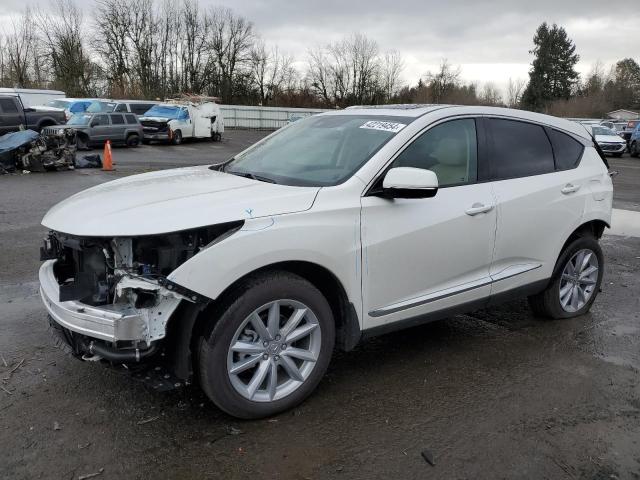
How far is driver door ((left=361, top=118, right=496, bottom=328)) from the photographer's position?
346 cm

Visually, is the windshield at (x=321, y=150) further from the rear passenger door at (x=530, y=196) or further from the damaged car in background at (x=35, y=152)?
the damaged car in background at (x=35, y=152)

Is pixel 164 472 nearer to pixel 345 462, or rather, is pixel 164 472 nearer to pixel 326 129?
pixel 345 462

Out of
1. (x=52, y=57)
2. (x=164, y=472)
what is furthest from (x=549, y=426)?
(x=52, y=57)

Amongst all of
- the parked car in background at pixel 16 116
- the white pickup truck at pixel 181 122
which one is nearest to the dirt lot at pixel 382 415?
the parked car in background at pixel 16 116

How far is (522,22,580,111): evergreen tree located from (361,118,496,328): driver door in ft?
260

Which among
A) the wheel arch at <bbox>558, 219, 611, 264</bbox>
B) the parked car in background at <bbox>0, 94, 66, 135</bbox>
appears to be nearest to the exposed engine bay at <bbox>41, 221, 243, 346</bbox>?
the wheel arch at <bbox>558, 219, 611, 264</bbox>

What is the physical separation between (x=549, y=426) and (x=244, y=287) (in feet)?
6.31

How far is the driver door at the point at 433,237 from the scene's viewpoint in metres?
3.46

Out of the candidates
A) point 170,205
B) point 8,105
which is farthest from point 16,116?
point 170,205

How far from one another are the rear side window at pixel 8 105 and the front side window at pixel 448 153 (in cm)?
2108

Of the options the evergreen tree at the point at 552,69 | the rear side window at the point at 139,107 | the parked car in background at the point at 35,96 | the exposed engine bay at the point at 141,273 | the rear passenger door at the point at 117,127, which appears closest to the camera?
the exposed engine bay at the point at 141,273

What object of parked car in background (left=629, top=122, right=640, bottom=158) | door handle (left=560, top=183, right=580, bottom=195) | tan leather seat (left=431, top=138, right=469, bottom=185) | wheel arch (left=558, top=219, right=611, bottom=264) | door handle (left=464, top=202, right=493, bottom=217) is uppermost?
tan leather seat (left=431, top=138, right=469, bottom=185)

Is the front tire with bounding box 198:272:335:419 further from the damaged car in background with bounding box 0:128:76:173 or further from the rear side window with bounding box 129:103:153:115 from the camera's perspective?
the rear side window with bounding box 129:103:153:115

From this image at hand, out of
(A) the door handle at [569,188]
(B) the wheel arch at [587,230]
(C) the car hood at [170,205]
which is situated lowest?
(B) the wheel arch at [587,230]
